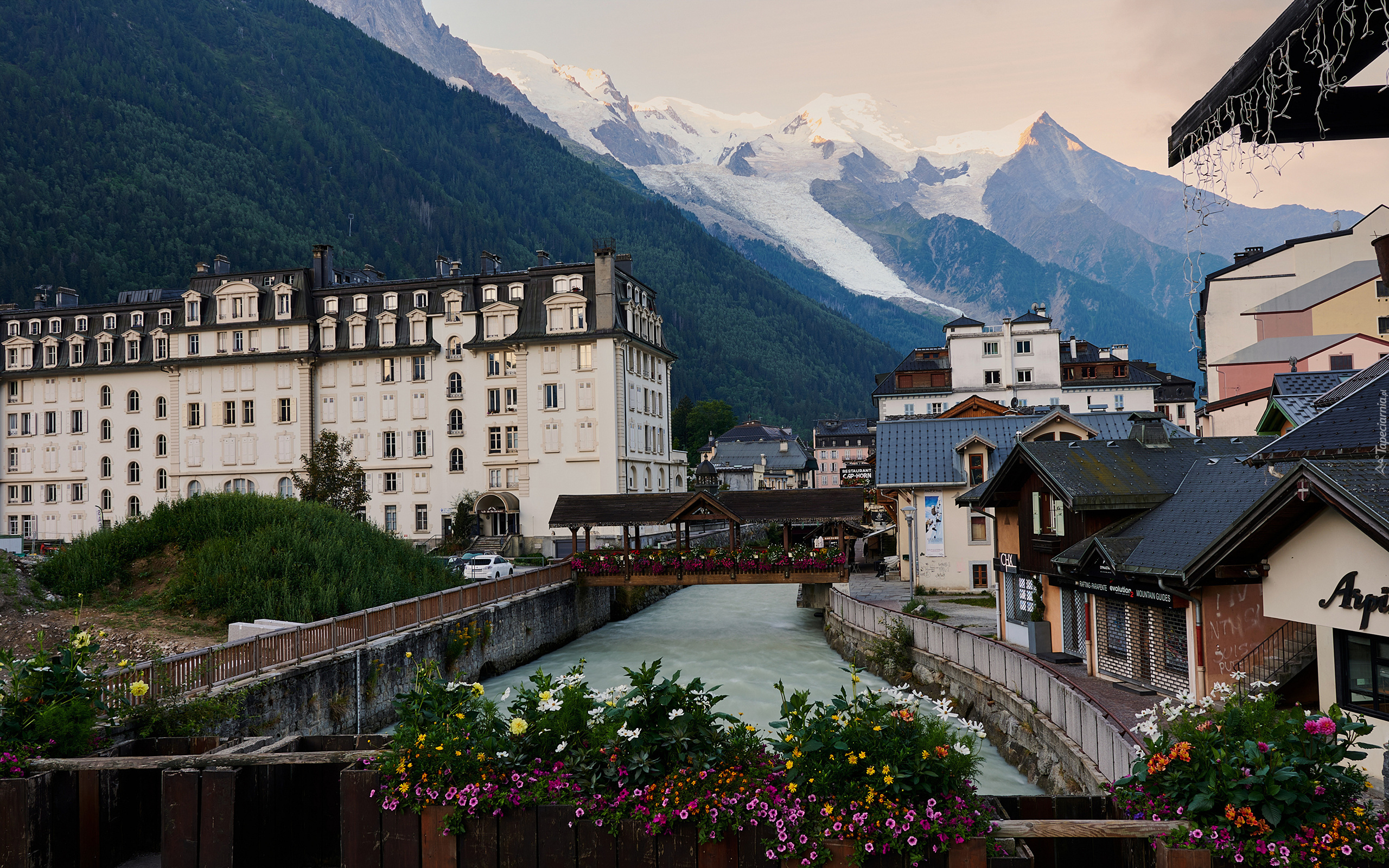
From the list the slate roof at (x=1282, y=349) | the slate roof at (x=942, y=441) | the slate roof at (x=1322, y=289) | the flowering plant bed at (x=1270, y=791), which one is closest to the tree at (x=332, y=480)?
the slate roof at (x=942, y=441)

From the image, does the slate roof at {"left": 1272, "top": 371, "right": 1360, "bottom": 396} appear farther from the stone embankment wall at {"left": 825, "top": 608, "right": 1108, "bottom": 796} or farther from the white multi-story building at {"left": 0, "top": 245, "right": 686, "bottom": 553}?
the white multi-story building at {"left": 0, "top": 245, "right": 686, "bottom": 553}

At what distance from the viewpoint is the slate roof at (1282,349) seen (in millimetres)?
48609

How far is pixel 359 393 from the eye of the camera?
65500mm

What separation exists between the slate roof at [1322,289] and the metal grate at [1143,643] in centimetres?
4103

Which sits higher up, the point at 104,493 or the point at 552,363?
the point at 552,363

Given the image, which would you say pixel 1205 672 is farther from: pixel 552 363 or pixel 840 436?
pixel 840 436

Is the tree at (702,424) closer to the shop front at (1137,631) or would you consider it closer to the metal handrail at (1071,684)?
the metal handrail at (1071,684)

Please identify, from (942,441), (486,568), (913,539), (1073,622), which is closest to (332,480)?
(486,568)

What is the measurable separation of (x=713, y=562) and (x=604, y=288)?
2847 cm

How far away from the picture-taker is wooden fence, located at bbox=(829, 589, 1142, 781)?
12.8 meters

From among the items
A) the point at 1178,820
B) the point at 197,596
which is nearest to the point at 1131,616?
the point at 1178,820

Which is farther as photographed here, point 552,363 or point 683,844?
point 552,363

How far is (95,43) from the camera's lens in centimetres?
18750

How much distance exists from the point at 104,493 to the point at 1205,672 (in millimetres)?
74481
